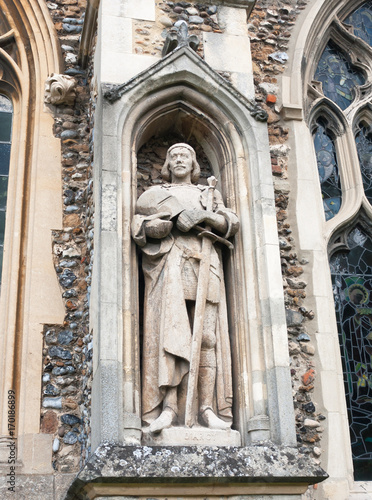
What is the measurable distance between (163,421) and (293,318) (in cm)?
206

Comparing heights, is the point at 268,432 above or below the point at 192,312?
below

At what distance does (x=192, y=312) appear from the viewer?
6.43 metres

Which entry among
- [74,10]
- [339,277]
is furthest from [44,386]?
[74,10]

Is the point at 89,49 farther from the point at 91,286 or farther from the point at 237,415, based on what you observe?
the point at 237,415

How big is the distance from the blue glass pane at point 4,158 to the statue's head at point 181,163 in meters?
1.92

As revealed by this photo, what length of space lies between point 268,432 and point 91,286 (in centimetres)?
195

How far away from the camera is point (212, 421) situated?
6.04 metres

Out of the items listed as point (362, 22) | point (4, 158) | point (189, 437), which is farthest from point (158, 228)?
point (362, 22)

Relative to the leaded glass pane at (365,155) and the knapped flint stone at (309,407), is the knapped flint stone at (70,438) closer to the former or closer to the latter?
the knapped flint stone at (309,407)

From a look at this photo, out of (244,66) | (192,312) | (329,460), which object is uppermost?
(244,66)

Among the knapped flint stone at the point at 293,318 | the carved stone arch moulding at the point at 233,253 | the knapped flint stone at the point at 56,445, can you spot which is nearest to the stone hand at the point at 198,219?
the carved stone arch moulding at the point at 233,253

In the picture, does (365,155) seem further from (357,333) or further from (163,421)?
(163,421)

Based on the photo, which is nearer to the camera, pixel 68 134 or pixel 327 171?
pixel 68 134

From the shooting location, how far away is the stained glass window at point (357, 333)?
24.4 ft
